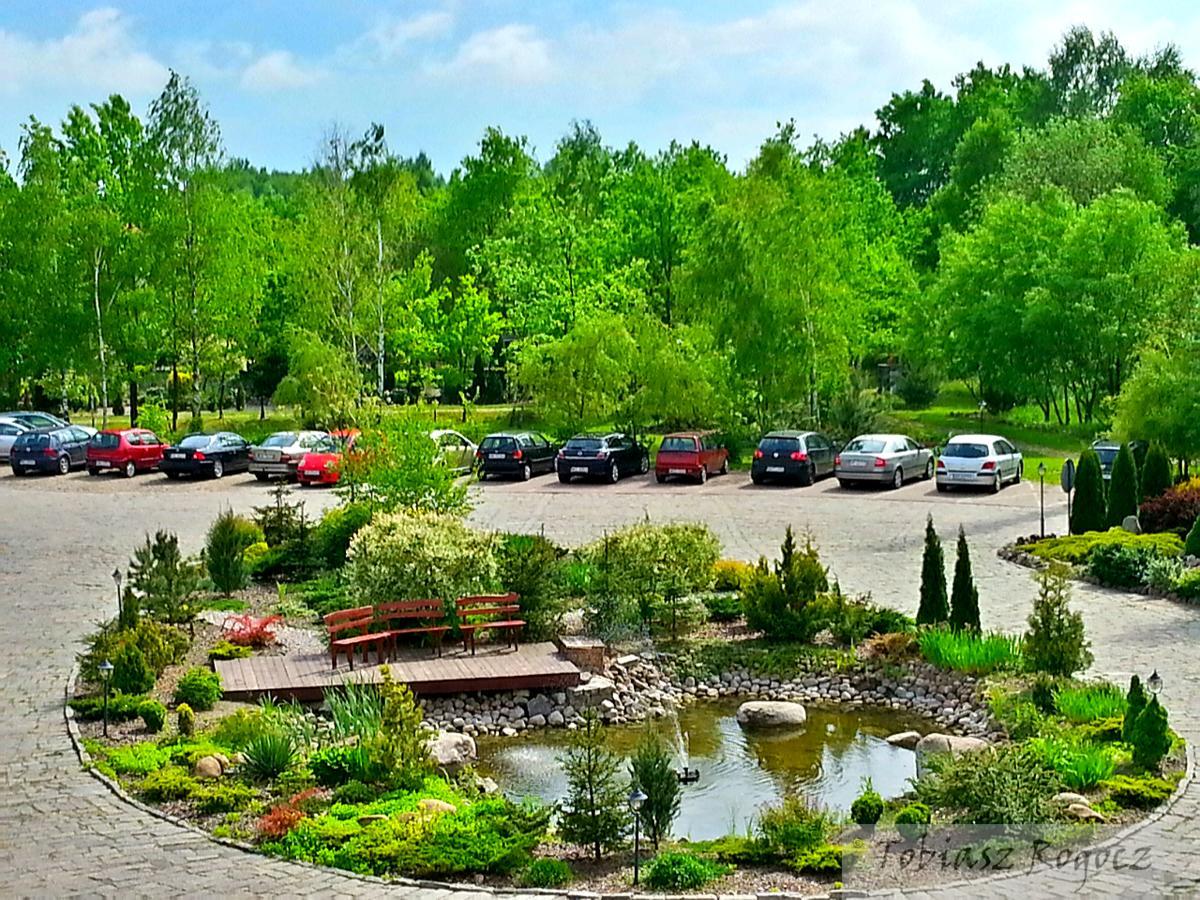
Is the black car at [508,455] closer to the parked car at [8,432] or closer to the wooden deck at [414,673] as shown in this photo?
the parked car at [8,432]

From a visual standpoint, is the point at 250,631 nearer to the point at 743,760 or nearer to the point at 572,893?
the point at 743,760

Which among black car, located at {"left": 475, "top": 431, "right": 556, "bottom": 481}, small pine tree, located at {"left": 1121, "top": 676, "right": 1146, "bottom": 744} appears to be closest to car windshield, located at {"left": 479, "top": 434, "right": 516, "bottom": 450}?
black car, located at {"left": 475, "top": 431, "right": 556, "bottom": 481}

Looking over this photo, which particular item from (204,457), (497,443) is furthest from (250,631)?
(204,457)

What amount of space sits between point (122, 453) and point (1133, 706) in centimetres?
3401

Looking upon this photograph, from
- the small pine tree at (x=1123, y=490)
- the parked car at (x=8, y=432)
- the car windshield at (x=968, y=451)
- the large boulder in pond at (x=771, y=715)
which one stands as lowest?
the large boulder in pond at (x=771, y=715)

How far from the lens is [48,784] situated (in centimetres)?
1209

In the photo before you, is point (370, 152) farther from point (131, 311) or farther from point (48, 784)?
point (48, 784)

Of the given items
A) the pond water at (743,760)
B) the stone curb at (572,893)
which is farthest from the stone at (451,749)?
the stone curb at (572,893)

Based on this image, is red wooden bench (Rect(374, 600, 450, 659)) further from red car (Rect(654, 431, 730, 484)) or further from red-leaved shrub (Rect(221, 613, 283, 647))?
red car (Rect(654, 431, 730, 484))

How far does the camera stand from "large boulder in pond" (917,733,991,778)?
1303 centimetres

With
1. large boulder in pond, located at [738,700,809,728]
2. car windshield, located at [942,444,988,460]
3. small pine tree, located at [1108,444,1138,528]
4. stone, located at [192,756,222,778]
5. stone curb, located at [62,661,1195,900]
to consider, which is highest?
car windshield, located at [942,444,988,460]

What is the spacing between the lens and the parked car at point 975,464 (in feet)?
111

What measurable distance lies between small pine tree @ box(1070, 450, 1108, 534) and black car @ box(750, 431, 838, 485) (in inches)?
444

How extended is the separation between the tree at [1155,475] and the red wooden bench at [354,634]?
15395mm
